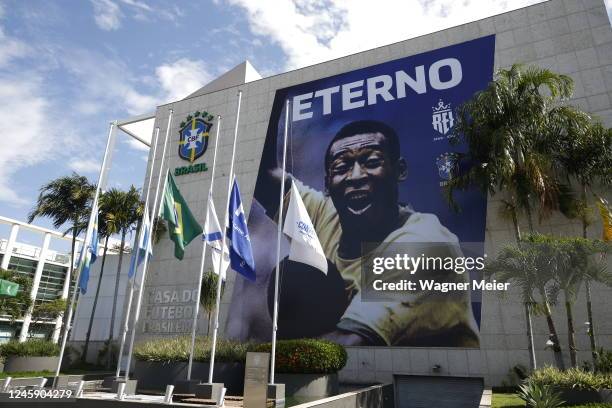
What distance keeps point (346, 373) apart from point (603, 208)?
40.9ft

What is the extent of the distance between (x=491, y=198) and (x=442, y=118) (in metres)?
4.63

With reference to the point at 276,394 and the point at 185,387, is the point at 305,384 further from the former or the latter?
the point at 185,387

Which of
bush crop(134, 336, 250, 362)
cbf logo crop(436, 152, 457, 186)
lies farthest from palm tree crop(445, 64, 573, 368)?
bush crop(134, 336, 250, 362)

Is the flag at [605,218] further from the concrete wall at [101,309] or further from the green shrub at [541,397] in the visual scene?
the concrete wall at [101,309]

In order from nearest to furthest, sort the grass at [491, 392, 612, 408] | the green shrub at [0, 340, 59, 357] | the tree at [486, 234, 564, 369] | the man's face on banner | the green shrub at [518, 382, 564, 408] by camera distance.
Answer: the grass at [491, 392, 612, 408] < the green shrub at [518, 382, 564, 408] < the tree at [486, 234, 564, 369] < the man's face on banner < the green shrub at [0, 340, 59, 357]

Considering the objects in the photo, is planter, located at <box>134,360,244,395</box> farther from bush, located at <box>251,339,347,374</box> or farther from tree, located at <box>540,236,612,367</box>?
tree, located at <box>540,236,612,367</box>

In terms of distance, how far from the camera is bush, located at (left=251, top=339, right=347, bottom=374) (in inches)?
538

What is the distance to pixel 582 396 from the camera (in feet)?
34.0

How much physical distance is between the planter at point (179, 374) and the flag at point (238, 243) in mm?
4084

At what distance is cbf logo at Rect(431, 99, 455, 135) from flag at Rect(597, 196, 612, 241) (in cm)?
692

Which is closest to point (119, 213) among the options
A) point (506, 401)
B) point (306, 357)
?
point (306, 357)

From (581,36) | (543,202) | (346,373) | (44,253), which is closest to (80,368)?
(346,373)

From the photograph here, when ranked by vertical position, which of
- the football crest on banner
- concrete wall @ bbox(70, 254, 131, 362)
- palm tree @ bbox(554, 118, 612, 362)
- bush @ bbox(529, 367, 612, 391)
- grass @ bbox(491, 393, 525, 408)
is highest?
the football crest on banner

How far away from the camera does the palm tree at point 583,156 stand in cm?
1573
